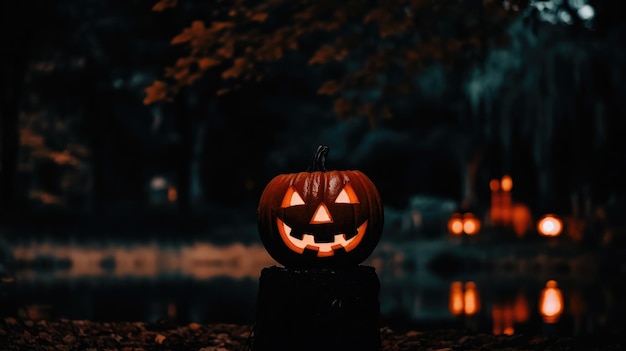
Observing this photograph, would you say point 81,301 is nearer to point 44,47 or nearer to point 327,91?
point 327,91

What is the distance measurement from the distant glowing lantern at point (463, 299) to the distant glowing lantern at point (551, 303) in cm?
91

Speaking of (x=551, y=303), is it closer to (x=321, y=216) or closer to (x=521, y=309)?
(x=521, y=309)

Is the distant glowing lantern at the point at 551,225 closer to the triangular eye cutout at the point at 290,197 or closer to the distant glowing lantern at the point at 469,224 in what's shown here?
the distant glowing lantern at the point at 469,224

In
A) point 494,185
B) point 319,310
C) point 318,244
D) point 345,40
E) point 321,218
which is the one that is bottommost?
point 319,310

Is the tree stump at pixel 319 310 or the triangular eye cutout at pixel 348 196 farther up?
the triangular eye cutout at pixel 348 196

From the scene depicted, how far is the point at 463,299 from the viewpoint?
14000 mm

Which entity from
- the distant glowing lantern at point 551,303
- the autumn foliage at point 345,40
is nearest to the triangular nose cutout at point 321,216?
the autumn foliage at point 345,40

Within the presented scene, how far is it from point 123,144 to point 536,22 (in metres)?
29.0

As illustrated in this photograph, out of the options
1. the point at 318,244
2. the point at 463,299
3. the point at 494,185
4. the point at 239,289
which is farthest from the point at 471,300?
the point at 494,185

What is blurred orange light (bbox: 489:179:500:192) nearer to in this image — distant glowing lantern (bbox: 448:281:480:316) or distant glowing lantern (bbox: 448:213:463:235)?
distant glowing lantern (bbox: 448:213:463:235)

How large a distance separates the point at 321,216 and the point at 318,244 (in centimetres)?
21

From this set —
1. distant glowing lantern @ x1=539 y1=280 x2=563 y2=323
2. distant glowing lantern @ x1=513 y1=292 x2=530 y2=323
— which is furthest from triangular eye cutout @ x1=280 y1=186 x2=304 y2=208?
distant glowing lantern @ x1=539 y1=280 x2=563 y2=323

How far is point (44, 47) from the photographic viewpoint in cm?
2798

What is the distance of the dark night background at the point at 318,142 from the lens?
36.0 ft
